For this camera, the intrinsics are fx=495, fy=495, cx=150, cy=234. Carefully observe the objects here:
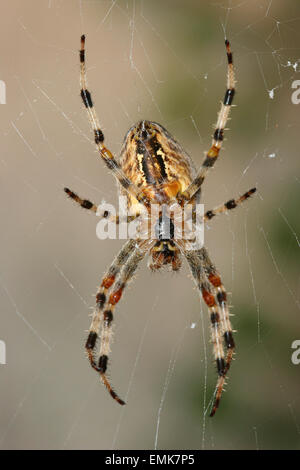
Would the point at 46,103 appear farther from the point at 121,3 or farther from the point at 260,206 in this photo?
the point at 260,206

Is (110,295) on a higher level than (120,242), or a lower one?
lower

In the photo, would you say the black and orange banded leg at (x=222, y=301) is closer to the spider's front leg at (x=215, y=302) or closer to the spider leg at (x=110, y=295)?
the spider's front leg at (x=215, y=302)

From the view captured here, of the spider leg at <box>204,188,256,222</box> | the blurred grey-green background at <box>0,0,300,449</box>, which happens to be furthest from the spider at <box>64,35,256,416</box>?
the blurred grey-green background at <box>0,0,300,449</box>

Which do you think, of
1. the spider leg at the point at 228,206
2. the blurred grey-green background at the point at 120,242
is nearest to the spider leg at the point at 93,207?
the spider leg at the point at 228,206

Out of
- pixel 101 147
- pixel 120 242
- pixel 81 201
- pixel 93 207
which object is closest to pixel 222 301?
pixel 93 207

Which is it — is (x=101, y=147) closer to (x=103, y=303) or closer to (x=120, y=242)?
(x=103, y=303)

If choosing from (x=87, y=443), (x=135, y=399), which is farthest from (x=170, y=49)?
(x=87, y=443)
